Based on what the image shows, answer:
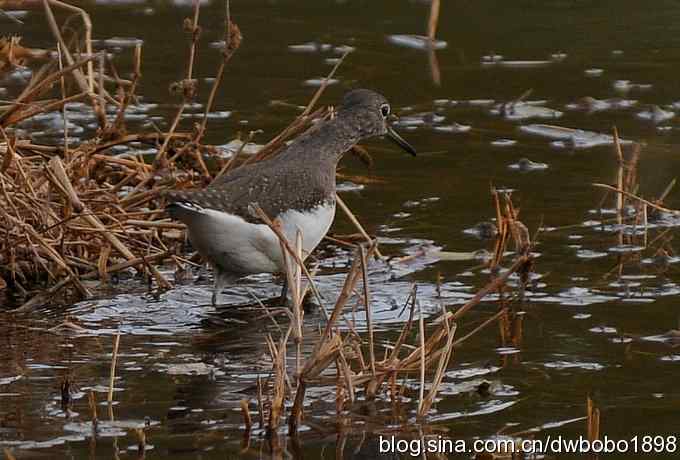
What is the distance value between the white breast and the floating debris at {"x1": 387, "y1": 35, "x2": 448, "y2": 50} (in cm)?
590

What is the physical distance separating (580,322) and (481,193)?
2479 millimetres

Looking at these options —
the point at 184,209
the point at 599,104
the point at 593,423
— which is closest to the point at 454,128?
the point at 599,104

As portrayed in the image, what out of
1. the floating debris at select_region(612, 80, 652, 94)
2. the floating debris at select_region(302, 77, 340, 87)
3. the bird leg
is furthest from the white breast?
the floating debris at select_region(612, 80, 652, 94)

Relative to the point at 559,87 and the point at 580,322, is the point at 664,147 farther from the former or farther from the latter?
the point at 580,322

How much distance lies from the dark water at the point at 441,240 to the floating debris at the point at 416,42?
9 centimetres

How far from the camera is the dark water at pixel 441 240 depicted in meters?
5.27

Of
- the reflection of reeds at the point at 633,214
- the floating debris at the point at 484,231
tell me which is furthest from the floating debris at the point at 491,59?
the floating debris at the point at 484,231

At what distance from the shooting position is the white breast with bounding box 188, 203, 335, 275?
6.66 m

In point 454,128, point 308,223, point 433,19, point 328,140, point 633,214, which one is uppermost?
point 433,19

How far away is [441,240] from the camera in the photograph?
8.06 meters

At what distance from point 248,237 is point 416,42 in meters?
6.42

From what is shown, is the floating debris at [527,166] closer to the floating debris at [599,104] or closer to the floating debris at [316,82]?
the floating debris at [599,104]

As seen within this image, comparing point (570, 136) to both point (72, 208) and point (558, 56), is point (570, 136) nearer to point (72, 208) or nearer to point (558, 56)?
point (558, 56)

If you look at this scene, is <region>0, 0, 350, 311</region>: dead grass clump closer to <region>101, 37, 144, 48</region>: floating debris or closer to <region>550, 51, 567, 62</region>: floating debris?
<region>101, 37, 144, 48</region>: floating debris
